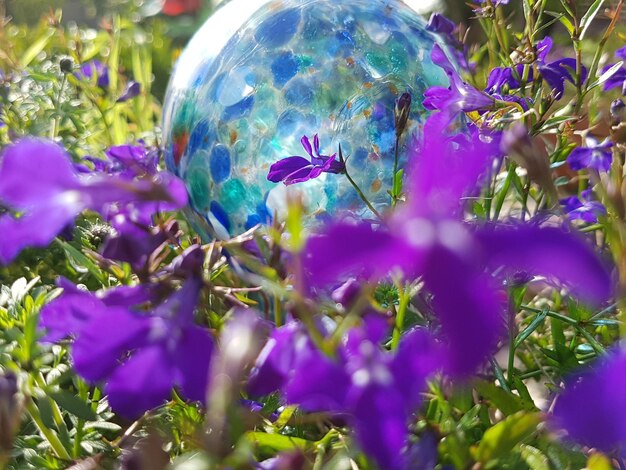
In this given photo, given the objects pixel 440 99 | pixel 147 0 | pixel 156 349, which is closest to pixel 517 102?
pixel 440 99

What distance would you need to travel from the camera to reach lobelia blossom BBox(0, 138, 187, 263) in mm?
334

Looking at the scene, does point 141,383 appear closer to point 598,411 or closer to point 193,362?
point 193,362

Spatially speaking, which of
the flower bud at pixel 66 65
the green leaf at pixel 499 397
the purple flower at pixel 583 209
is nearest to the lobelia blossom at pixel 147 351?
the green leaf at pixel 499 397

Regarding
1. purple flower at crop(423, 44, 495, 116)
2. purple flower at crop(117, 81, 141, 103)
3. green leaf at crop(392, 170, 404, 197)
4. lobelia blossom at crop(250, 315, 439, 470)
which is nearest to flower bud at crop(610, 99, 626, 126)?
purple flower at crop(423, 44, 495, 116)

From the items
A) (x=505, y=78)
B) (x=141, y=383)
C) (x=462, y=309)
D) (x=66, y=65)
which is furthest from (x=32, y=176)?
(x=66, y=65)

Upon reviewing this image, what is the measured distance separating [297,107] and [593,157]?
0.36 metres

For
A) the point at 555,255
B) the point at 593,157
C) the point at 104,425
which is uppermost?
the point at 555,255

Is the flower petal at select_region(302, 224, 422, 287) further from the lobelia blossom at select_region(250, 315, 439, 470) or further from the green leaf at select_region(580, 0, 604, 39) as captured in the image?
the green leaf at select_region(580, 0, 604, 39)

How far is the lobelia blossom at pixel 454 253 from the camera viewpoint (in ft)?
0.92

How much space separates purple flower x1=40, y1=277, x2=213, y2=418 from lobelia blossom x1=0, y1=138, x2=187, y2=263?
0.05 meters

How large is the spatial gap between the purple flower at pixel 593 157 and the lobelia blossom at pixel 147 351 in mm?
496

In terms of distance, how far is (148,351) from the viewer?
351 millimetres

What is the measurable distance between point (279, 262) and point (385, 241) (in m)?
0.12

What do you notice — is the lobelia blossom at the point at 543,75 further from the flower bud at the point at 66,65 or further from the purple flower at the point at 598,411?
the flower bud at the point at 66,65
